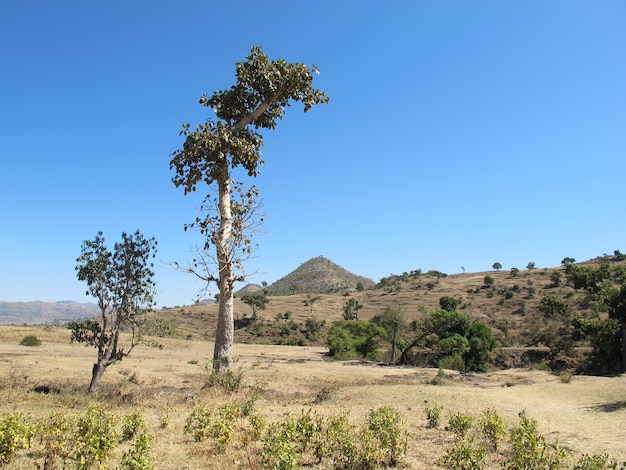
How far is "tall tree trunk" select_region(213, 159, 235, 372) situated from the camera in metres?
13.0

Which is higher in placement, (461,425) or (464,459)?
(464,459)

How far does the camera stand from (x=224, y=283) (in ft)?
43.7

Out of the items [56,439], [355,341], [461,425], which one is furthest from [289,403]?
[355,341]

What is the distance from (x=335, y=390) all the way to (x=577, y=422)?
8.17 m

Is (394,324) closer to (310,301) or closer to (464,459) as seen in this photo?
(464,459)

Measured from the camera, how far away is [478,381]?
24.3 metres

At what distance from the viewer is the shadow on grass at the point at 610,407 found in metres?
12.3

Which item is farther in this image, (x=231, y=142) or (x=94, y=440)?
(x=231, y=142)

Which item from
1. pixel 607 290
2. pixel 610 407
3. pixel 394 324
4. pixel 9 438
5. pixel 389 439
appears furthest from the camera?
pixel 394 324

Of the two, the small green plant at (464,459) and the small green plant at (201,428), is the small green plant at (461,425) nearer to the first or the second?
the small green plant at (464,459)

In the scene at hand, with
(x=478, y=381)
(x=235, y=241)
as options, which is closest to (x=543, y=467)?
(x=235, y=241)

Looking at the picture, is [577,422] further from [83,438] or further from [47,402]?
[47,402]

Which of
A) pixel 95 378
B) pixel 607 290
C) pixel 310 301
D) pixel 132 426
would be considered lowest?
pixel 95 378

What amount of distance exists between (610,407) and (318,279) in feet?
507
